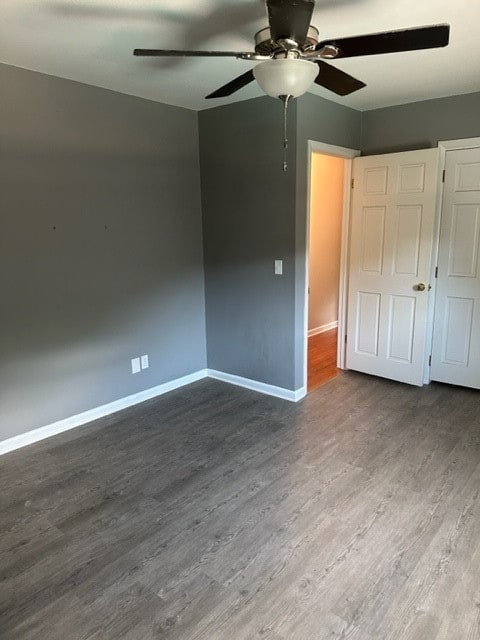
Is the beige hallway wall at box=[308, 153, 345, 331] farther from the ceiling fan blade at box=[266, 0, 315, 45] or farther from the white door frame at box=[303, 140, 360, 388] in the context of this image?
the ceiling fan blade at box=[266, 0, 315, 45]

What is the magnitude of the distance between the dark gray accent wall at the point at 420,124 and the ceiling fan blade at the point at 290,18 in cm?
240

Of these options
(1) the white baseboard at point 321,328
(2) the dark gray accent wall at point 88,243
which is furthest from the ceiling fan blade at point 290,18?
(1) the white baseboard at point 321,328

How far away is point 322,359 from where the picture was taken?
483cm

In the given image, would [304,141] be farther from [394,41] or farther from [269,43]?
[394,41]

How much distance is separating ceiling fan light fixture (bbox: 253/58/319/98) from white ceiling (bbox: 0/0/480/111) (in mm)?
382

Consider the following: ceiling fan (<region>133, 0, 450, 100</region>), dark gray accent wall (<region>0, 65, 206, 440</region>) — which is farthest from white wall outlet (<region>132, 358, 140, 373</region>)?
ceiling fan (<region>133, 0, 450, 100</region>)

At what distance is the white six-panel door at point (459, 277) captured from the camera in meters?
3.58

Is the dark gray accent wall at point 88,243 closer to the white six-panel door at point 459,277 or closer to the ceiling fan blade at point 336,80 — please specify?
the ceiling fan blade at point 336,80

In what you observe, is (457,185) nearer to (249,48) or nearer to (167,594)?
(249,48)

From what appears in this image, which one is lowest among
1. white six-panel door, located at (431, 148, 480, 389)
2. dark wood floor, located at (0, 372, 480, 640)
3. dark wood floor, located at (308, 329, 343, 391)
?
dark wood floor, located at (0, 372, 480, 640)

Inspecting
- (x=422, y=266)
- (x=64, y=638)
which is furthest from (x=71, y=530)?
(x=422, y=266)

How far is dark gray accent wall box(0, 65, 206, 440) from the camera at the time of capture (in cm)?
285

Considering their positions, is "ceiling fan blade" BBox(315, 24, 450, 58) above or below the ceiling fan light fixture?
above

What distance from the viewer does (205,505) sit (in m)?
2.39
